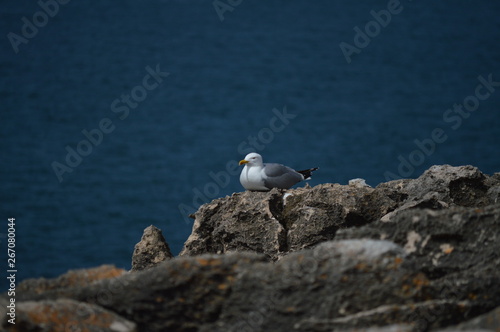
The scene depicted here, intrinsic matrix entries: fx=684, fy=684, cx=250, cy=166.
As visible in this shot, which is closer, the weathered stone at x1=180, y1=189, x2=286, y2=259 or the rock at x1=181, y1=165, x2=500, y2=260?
the rock at x1=181, y1=165, x2=500, y2=260

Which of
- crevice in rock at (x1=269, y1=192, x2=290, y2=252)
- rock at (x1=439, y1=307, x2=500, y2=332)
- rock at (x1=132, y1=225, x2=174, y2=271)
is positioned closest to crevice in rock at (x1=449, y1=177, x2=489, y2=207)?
crevice in rock at (x1=269, y1=192, x2=290, y2=252)

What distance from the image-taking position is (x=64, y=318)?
5793mm

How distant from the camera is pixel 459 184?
36.3ft

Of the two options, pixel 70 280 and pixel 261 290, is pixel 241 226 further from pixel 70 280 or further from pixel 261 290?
pixel 261 290

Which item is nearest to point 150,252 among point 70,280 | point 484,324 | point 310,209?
point 310,209

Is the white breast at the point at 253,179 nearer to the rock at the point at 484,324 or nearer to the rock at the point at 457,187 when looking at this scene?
the rock at the point at 457,187

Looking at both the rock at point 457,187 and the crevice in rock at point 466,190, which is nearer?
the rock at point 457,187

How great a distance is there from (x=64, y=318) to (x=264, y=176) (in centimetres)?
645

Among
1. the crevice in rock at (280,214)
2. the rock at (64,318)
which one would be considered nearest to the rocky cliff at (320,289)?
the rock at (64,318)

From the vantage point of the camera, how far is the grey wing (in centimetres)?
1180

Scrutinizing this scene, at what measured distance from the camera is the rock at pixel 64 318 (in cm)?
571

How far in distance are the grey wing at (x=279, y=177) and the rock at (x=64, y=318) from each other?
6.06 metres

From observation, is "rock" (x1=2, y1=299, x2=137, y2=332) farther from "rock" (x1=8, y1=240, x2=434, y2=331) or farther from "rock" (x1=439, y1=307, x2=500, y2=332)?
"rock" (x1=439, y1=307, x2=500, y2=332)

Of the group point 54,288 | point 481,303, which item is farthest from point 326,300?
point 54,288
